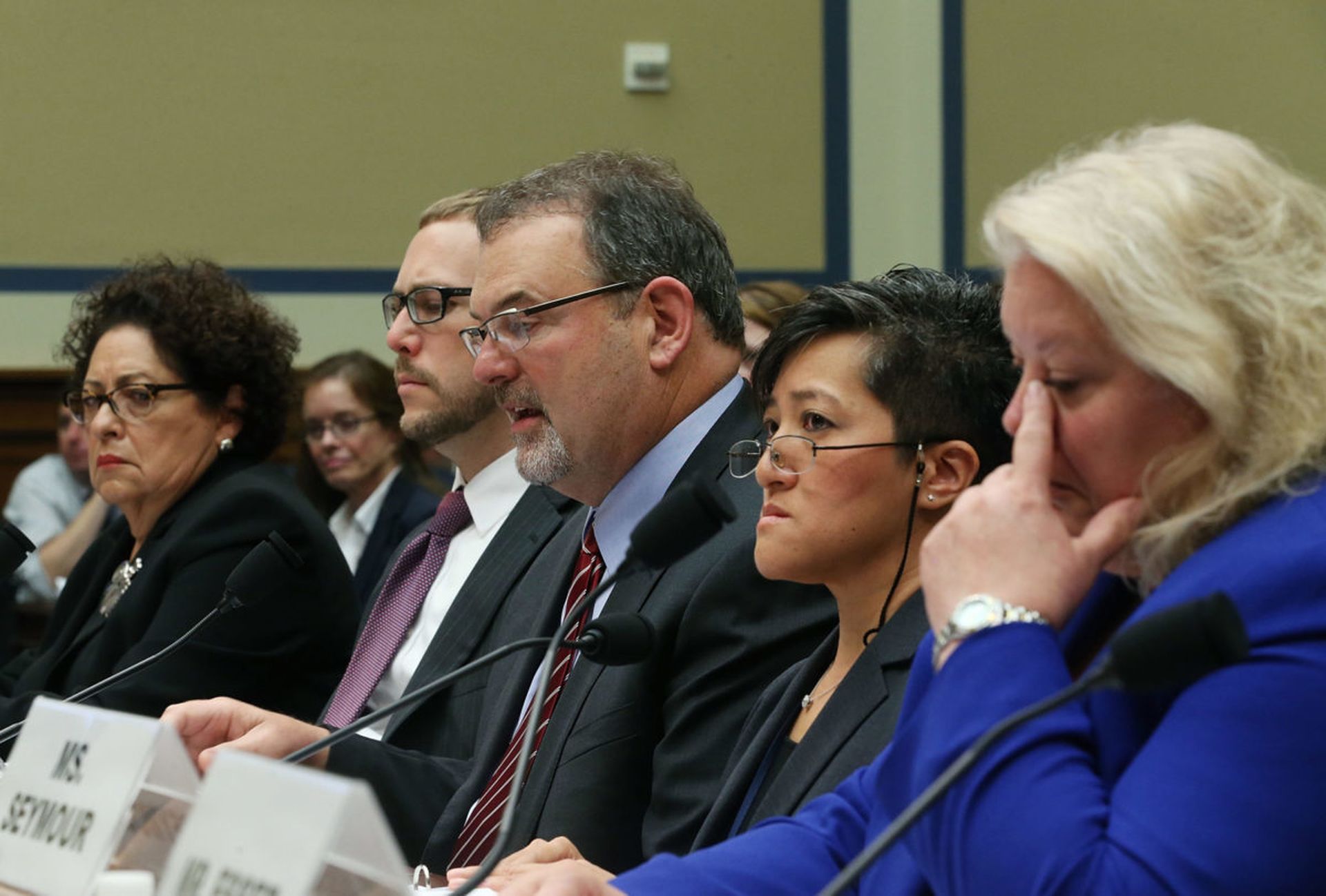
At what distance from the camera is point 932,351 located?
1.97 metres

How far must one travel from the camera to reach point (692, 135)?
661cm

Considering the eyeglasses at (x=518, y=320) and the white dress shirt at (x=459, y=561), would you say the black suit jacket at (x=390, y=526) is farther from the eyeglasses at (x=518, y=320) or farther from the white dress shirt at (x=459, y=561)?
the eyeglasses at (x=518, y=320)

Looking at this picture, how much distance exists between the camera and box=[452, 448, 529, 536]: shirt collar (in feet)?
10.3

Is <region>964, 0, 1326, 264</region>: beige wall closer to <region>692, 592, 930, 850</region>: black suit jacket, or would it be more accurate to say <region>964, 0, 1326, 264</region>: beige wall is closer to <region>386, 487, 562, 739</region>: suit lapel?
<region>386, 487, 562, 739</region>: suit lapel

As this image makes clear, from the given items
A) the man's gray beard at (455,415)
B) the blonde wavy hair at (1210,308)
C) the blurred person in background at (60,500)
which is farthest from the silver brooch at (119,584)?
the blonde wavy hair at (1210,308)

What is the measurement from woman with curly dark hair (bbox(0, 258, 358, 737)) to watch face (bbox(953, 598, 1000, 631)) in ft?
6.47

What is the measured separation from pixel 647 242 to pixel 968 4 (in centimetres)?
456

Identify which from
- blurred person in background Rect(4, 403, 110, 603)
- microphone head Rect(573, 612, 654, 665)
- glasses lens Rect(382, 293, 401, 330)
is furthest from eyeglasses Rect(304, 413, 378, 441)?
microphone head Rect(573, 612, 654, 665)

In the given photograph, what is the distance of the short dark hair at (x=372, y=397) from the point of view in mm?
5172

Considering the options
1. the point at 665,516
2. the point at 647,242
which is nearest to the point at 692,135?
the point at 647,242

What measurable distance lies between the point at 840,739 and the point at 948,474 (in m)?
0.35

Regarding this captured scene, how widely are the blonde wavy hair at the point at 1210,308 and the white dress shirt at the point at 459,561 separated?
5.83 feet

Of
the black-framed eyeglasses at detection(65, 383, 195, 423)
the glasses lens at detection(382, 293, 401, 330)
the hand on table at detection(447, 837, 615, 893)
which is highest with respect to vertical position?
the glasses lens at detection(382, 293, 401, 330)

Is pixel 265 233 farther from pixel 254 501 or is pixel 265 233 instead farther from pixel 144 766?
pixel 144 766
